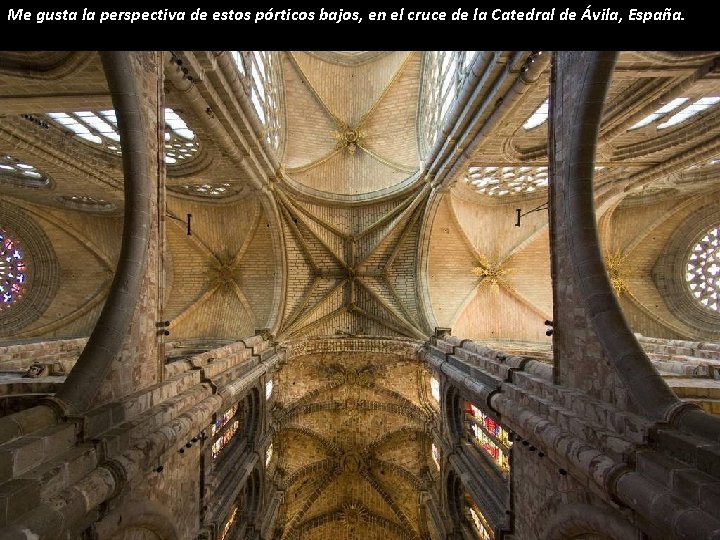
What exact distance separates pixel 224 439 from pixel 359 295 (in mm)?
7208

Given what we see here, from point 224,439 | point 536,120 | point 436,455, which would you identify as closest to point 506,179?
point 536,120

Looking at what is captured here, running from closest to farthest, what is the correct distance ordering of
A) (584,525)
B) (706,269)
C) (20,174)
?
1. (584,525)
2. (20,174)
3. (706,269)

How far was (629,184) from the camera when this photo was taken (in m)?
9.99

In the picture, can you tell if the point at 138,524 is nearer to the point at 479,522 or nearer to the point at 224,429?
the point at 224,429

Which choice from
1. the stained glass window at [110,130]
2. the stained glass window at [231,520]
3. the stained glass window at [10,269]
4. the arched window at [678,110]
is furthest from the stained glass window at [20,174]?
the arched window at [678,110]

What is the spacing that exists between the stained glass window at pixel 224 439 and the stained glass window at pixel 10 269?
10.2 m

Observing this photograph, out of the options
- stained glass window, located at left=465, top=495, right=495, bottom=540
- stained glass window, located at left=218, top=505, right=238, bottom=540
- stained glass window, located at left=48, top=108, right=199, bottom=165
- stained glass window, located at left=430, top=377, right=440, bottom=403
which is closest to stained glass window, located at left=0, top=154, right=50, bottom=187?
stained glass window, located at left=48, top=108, right=199, bottom=165

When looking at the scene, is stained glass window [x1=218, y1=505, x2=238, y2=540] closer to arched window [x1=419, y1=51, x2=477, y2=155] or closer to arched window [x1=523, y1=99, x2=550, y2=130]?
arched window [x1=419, y1=51, x2=477, y2=155]

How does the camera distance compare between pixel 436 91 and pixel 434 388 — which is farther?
pixel 434 388

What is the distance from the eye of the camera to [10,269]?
13641 mm

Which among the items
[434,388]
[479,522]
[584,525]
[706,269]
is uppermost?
[706,269]

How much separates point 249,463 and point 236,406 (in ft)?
4.95
